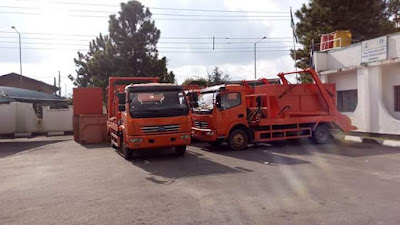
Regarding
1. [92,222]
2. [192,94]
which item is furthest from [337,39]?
[92,222]

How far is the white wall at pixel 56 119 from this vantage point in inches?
1173

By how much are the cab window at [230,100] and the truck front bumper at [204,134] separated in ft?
3.42

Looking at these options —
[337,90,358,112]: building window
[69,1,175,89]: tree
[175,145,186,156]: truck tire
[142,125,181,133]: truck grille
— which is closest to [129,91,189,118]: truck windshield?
[142,125,181,133]: truck grille

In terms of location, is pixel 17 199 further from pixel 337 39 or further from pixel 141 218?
pixel 337 39

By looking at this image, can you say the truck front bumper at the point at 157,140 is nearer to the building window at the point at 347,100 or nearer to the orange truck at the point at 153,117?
the orange truck at the point at 153,117

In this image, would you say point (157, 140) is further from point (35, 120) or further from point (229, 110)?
point (35, 120)

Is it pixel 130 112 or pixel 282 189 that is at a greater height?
pixel 130 112

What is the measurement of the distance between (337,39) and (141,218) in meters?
20.8

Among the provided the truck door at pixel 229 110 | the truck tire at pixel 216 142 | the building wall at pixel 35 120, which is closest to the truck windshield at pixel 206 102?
the truck door at pixel 229 110

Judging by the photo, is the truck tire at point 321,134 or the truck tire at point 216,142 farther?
the truck tire at point 321,134

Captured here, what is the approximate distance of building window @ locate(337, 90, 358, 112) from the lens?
69.8ft

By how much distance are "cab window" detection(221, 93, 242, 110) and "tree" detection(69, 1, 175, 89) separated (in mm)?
22432

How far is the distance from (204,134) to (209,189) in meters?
6.82

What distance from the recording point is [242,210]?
685 centimetres
